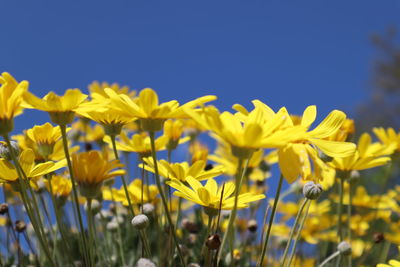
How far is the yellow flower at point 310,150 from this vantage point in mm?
1104

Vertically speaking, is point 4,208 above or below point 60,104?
below

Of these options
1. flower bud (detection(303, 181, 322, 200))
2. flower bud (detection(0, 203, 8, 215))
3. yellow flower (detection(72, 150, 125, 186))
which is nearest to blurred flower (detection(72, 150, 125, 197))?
yellow flower (detection(72, 150, 125, 186))

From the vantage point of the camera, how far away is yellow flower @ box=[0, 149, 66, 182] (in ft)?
4.34

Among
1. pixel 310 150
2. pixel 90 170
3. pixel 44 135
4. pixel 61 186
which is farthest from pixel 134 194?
pixel 310 150

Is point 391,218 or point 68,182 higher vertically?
point 68,182

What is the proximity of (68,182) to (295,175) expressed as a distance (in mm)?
922

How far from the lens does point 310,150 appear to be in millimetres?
1196

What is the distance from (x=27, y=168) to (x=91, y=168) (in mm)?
299

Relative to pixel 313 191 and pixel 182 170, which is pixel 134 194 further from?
pixel 313 191

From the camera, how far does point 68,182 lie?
172 centimetres

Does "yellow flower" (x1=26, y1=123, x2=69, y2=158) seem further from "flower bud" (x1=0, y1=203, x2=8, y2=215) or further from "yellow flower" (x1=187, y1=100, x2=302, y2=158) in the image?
"yellow flower" (x1=187, y1=100, x2=302, y2=158)

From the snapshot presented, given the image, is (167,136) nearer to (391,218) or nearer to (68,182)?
(68,182)

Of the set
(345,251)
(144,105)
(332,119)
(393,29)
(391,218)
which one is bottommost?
(391,218)

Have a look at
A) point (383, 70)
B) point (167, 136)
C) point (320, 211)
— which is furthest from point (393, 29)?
point (167, 136)
